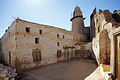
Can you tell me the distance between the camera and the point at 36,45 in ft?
31.7

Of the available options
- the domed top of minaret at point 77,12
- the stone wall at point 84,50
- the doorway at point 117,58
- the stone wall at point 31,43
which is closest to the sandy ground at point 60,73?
the stone wall at point 31,43

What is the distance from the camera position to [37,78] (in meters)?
6.50

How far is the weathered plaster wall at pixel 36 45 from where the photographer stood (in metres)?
8.11

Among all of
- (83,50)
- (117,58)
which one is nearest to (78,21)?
(83,50)

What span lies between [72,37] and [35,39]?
32.7 ft

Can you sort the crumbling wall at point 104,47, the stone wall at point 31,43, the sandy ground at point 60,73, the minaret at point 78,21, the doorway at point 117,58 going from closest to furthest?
1. the doorway at point 117,58
2. the sandy ground at point 60,73
3. the crumbling wall at point 104,47
4. the stone wall at point 31,43
5. the minaret at point 78,21

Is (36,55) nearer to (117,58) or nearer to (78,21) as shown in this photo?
(117,58)

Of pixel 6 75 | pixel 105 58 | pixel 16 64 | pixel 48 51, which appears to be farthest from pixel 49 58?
pixel 105 58

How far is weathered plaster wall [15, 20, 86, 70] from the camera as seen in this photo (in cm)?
811

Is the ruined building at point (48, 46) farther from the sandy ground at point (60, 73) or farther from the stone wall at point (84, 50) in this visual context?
the sandy ground at point (60, 73)

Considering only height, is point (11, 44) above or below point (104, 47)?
above

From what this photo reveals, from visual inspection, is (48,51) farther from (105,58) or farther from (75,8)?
(75,8)

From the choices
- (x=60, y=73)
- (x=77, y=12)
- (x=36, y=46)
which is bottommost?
(x=60, y=73)

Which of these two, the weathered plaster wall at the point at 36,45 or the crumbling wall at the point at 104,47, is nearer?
the crumbling wall at the point at 104,47
